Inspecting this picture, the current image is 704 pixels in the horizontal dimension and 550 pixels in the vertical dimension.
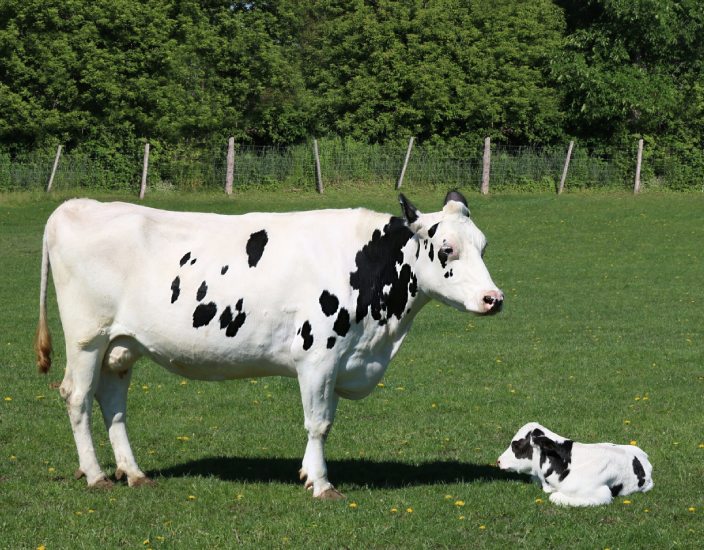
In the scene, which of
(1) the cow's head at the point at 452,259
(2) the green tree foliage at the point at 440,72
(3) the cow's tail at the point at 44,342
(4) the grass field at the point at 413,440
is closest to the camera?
(4) the grass field at the point at 413,440

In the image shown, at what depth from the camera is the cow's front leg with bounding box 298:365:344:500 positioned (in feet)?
20.8

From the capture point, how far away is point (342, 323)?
6383 mm

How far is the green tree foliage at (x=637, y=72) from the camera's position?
1564 inches

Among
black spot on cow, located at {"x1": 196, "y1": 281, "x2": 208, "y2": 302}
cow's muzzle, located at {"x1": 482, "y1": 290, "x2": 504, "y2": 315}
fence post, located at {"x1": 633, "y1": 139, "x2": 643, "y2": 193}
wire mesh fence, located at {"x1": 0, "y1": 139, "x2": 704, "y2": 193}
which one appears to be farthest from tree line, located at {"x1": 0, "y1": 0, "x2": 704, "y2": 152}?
cow's muzzle, located at {"x1": 482, "y1": 290, "x2": 504, "y2": 315}

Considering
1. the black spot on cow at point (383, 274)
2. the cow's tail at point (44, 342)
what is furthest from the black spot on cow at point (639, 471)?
the cow's tail at point (44, 342)

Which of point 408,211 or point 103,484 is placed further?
point 103,484

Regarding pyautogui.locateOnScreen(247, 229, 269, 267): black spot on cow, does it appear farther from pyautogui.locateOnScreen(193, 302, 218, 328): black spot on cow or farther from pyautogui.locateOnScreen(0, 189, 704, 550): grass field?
pyautogui.locateOnScreen(0, 189, 704, 550): grass field

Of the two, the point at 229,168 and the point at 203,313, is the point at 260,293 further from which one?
the point at 229,168

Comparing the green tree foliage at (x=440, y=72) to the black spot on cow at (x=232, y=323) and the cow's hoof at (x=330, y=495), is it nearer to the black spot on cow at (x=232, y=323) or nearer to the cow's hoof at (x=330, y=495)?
the black spot on cow at (x=232, y=323)

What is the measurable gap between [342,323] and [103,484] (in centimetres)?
244

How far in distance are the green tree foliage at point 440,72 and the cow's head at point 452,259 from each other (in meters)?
35.6

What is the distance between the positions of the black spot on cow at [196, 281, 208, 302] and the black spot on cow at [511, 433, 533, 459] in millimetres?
2996

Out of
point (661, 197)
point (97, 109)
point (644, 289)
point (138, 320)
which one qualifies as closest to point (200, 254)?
point (138, 320)

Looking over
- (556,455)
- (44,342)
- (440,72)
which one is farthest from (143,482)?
(440,72)
